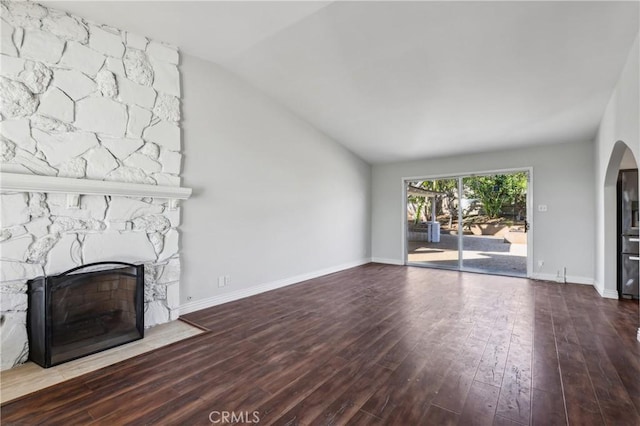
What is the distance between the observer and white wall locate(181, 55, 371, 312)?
145 inches

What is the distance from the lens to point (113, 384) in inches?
82.8

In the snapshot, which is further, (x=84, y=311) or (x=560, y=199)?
(x=560, y=199)

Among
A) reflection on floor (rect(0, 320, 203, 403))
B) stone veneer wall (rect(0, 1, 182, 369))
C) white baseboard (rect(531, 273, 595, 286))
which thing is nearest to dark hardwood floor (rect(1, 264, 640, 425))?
reflection on floor (rect(0, 320, 203, 403))

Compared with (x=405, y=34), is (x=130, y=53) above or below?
below

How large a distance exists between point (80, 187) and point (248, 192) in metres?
2.00

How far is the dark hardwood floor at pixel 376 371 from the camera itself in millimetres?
1795

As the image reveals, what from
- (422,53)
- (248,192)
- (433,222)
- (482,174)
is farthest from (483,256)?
(248,192)

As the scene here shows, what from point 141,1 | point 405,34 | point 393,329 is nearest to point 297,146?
point 405,34

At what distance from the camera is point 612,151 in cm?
353

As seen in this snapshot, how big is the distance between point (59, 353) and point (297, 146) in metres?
3.99

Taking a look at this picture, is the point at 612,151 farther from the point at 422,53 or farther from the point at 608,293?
the point at 422,53

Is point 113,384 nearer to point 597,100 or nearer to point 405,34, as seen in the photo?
point 405,34

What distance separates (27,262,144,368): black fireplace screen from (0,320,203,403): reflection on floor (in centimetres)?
8

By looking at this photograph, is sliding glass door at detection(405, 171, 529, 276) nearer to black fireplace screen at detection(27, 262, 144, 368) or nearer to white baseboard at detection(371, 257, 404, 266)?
white baseboard at detection(371, 257, 404, 266)
